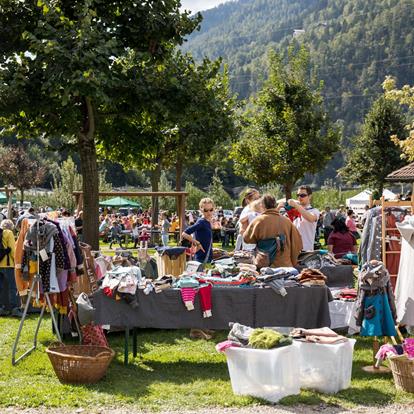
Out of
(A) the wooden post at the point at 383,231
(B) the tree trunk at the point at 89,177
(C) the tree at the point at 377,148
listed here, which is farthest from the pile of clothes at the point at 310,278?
(C) the tree at the point at 377,148

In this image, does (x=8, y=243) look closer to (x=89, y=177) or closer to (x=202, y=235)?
(x=89, y=177)

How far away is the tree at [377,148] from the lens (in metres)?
41.3

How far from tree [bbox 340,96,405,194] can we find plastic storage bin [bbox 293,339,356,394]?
35816 millimetres

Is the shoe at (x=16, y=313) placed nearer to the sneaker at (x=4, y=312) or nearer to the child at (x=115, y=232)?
the sneaker at (x=4, y=312)

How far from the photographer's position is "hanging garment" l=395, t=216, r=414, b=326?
7.75 meters

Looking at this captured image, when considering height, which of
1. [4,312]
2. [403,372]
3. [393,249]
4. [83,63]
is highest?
[83,63]

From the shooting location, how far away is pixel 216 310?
7.34 metres

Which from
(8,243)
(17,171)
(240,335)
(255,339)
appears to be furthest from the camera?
(17,171)

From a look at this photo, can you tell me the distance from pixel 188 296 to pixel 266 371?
4.69 ft

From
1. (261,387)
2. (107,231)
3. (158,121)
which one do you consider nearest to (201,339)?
(261,387)

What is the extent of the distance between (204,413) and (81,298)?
2.49 m

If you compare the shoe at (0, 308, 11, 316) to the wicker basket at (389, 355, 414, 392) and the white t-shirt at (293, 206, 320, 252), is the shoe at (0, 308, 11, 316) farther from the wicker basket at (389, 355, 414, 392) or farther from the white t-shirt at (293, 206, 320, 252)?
the wicker basket at (389, 355, 414, 392)

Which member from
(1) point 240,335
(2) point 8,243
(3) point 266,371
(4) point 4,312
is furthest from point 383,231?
(4) point 4,312

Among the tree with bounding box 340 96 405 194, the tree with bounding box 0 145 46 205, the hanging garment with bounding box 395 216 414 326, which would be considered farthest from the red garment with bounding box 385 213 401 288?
the tree with bounding box 0 145 46 205
